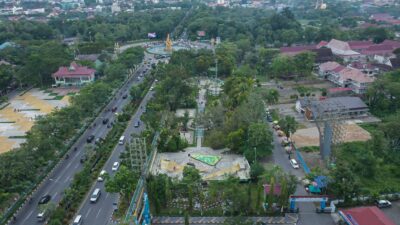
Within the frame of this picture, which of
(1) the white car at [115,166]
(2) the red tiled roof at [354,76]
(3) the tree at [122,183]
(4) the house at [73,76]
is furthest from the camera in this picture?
(4) the house at [73,76]

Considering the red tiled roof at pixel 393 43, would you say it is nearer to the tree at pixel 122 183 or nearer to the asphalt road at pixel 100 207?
the asphalt road at pixel 100 207

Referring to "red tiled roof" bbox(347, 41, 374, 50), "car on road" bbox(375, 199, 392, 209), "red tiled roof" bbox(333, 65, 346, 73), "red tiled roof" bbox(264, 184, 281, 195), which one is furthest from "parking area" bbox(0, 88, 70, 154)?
"red tiled roof" bbox(347, 41, 374, 50)

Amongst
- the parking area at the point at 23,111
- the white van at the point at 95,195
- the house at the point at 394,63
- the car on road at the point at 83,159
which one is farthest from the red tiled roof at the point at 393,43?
the white van at the point at 95,195

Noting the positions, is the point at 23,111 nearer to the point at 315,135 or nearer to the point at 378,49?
the point at 315,135

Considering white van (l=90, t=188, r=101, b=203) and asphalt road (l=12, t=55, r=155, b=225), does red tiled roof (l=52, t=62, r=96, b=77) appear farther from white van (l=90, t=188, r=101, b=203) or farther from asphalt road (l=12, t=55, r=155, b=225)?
white van (l=90, t=188, r=101, b=203)

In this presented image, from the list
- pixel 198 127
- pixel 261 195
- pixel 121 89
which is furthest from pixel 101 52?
pixel 261 195

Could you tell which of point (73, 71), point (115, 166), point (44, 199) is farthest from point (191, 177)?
point (73, 71)

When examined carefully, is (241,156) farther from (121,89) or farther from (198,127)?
(121,89)
